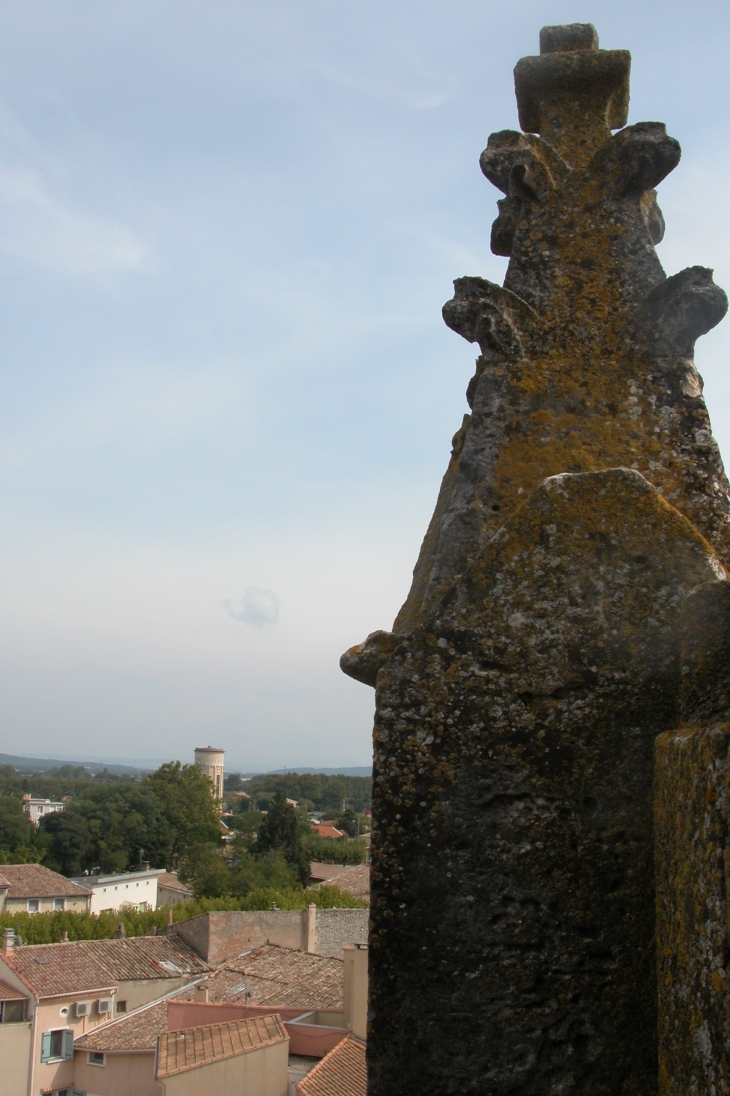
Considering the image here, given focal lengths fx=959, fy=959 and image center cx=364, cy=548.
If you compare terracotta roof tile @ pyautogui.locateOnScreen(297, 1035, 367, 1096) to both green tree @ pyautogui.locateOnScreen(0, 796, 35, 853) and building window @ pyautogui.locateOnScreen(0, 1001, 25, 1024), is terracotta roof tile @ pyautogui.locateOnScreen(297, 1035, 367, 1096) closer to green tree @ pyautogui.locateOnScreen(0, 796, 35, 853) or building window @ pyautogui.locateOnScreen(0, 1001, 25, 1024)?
building window @ pyautogui.locateOnScreen(0, 1001, 25, 1024)

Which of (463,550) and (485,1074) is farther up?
(463,550)

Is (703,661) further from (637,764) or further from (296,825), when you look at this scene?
(296,825)

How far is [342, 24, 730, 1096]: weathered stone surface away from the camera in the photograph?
2939 mm

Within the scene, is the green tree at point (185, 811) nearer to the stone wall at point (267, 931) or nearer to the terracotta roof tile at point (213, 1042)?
the stone wall at point (267, 931)

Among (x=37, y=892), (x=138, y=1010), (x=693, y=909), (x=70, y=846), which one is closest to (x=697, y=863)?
(x=693, y=909)

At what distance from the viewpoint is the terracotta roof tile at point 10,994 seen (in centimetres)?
3075

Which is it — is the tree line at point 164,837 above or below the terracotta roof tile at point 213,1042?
below

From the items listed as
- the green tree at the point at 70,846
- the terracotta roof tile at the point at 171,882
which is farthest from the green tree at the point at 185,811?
the green tree at the point at 70,846

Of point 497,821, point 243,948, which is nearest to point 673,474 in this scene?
point 497,821

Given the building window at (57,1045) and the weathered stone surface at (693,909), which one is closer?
the weathered stone surface at (693,909)

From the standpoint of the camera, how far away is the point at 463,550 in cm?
362

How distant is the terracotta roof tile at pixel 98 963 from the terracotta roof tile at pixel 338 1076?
1476 centimetres

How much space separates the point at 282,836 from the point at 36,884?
23.0 metres

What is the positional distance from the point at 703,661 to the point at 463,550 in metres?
1.04
